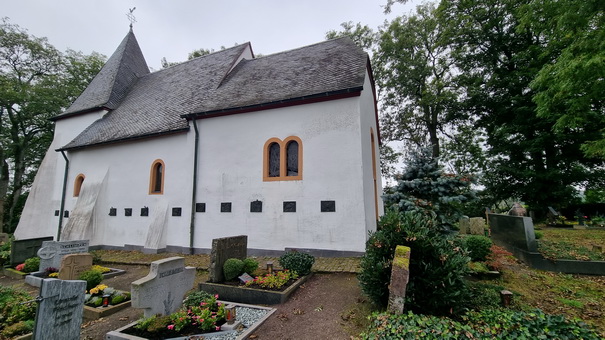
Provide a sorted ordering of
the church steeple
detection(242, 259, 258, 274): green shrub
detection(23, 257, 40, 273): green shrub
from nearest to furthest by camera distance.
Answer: detection(242, 259, 258, 274): green shrub, detection(23, 257, 40, 273): green shrub, the church steeple

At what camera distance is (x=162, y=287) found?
174 inches

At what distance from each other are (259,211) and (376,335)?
6955mm

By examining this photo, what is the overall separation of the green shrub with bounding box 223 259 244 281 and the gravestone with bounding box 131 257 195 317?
4.24 feet

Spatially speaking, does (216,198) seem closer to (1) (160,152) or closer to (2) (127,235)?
(1) (160,152)

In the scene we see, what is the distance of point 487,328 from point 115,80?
21968 millimetres

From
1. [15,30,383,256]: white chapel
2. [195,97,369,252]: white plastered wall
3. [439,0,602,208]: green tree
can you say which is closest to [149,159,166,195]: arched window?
[15,30,383,256]: white chapel

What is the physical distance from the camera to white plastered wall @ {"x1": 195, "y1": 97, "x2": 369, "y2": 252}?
28.7 ft

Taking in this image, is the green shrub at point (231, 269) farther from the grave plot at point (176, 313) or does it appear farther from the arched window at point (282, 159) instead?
the arched window at point (282, 159)

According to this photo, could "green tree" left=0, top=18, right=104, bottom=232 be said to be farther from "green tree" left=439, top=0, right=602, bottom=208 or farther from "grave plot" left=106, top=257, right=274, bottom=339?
"green tree" left=439, top=0, right=602, bottom=208

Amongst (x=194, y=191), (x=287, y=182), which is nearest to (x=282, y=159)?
(x=287, y=182)

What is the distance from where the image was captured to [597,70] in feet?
26.5

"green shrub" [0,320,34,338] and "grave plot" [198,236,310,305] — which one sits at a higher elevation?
"grave plot" [198,236,310,305]

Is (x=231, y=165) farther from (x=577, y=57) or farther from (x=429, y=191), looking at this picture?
(x=577, y=57)

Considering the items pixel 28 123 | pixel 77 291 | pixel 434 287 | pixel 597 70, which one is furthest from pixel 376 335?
pixel 28 123
